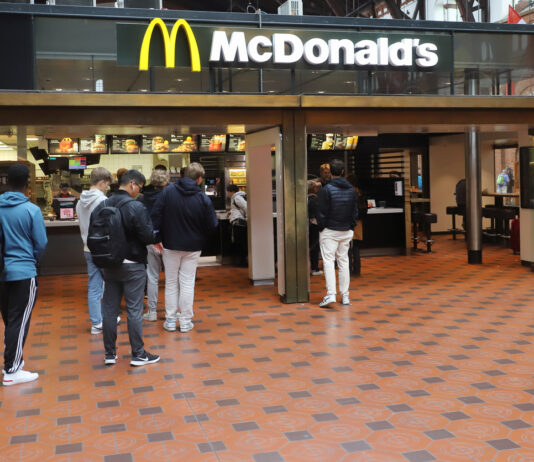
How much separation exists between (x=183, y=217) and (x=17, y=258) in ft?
6.51

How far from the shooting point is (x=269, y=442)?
3.95 metres

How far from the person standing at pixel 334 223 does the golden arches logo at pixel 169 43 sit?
222 centimetres

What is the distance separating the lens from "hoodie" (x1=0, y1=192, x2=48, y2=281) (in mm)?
5102

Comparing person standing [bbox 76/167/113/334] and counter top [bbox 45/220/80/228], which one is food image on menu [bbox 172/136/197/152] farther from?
person standing [bbox 76/167/113/334]

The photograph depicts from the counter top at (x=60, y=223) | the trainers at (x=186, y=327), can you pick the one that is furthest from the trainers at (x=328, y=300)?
the counter top at (x=60, y=223)

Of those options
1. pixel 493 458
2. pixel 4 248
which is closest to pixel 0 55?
pixel 4 248

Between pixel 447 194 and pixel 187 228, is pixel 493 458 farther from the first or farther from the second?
pixel 447 194

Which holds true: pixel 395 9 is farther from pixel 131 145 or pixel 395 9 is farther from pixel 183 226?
pixel 183 226

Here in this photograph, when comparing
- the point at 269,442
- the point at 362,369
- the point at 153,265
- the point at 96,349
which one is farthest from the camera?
the point at 153,265

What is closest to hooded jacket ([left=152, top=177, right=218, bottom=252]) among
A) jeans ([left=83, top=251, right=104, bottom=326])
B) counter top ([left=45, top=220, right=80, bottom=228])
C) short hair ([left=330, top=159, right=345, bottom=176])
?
jeans ([left=83, top=251, right=104, bottom=326])

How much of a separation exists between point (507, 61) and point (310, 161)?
6.82 meters

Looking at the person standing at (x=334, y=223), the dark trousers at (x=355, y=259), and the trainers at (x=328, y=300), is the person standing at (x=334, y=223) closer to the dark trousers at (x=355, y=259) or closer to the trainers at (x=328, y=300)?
the trainers at (x=328, y=300)

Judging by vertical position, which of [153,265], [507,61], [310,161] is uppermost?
[507,61]

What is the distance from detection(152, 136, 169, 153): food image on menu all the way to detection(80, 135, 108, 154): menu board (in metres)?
1.09
